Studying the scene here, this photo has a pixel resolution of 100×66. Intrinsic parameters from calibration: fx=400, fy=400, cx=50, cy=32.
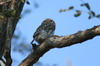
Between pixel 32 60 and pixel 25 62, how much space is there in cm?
8

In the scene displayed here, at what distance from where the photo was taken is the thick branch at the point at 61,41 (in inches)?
155

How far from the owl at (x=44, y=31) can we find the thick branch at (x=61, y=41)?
22.8 inches

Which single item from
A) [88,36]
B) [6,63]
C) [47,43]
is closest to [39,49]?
[47,43]


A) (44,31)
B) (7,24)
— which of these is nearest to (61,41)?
(7,24)

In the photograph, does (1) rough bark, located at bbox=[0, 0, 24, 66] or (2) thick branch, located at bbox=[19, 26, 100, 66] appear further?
(2) thick branch, located at bbox=[19, 26, 100, 66]

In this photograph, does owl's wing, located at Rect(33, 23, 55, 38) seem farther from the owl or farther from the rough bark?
the rough bark

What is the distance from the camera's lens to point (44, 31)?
223 inches

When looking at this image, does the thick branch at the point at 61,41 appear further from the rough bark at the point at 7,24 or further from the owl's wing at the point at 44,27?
the owl's wing at the point at 44,27

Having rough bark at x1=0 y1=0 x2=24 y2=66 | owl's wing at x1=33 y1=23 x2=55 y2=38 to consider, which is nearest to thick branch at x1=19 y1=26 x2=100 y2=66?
rough bark at x1=0 y1=0 x2=24 y2=66

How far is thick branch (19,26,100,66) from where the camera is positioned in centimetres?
393

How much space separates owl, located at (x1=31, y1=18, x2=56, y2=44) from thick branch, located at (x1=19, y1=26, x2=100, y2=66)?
0.58m

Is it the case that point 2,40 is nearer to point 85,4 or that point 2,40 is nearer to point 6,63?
point 6,63

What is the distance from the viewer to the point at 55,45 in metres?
4.27

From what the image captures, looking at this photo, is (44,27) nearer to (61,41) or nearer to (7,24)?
(7,24)
